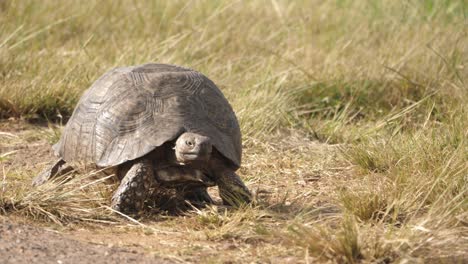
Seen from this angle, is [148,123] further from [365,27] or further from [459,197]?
[365,27]

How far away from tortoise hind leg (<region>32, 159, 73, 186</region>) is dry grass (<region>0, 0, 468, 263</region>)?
0.13 m

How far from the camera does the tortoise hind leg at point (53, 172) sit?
471cm

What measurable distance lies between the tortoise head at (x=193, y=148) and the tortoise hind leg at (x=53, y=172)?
0.92 meters

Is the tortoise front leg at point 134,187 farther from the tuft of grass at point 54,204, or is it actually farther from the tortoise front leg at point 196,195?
the tortoise front leg at point 196,195

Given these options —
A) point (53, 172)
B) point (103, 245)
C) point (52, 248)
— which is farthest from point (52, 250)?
point (53, 172)

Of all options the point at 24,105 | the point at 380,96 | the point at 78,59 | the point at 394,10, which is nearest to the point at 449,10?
the point at 394,10

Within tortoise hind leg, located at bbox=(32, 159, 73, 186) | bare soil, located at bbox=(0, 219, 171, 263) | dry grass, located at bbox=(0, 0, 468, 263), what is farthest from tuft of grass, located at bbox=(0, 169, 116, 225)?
tortoise hind leg, located at bbox=(32, 159, 73, 186)

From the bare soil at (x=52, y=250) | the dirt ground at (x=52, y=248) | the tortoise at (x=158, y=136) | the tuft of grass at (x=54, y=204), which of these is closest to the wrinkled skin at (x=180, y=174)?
the tortoise at (x=158, y=136)

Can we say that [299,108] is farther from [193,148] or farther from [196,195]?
[193,148]

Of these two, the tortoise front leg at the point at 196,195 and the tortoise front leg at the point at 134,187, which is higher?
the tortoise front leg at the point at 134,187

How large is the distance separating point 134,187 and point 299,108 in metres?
2.61

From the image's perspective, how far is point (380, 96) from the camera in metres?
6.75

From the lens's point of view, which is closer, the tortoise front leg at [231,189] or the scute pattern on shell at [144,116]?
the scute pattern on shell at [144,116]

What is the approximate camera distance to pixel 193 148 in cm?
402
